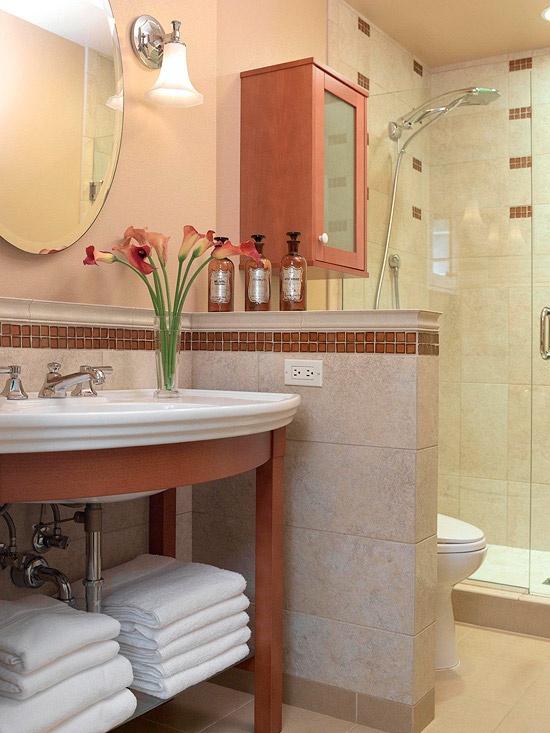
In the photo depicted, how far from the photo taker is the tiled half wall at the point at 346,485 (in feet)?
6.48

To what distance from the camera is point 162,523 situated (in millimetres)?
2225

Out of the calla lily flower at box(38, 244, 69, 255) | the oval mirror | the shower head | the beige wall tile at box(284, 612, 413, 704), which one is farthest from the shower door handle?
the calla lily flower at box(38, 244, 69, 255)

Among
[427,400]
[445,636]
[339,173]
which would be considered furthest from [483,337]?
[427,400]

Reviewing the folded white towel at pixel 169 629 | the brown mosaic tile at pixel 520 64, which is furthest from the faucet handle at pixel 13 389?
the brown mosaic tile at pixel 520 64

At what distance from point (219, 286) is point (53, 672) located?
122 centimetres

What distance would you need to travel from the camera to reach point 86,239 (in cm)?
210

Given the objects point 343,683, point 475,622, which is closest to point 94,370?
point 343,683

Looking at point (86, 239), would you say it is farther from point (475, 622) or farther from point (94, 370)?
point (475, 622)

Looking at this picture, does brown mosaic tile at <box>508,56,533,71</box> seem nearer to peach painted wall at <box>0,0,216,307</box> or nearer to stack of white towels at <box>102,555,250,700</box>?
peach painted wall at <box>0,0,216,307</box>

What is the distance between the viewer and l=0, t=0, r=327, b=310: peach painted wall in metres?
2.06

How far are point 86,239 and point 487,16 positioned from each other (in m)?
2.36

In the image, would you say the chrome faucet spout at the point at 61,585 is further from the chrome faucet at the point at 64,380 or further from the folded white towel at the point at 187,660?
the chrome faucet at the point at 64,380

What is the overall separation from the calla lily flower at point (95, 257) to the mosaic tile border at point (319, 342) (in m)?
0.45

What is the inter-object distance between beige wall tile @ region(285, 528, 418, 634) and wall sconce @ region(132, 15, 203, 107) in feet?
4.10
